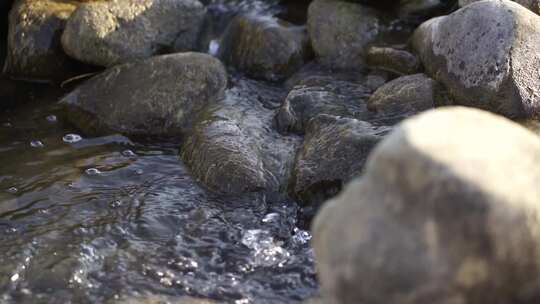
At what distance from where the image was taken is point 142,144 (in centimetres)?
619

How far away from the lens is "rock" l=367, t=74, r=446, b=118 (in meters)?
5.83

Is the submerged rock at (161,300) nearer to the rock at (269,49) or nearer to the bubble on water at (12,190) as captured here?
the bubble on water at (12,190)

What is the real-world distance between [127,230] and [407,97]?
240cm

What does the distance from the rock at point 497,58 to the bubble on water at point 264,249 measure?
195 centimetres

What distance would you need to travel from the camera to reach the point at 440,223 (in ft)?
8.16

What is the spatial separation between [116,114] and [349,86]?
2.04 metres

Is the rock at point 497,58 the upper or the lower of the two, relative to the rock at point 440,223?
lower

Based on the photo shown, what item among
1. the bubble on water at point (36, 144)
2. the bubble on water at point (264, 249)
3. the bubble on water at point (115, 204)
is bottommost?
the bubble on water at point (264, 249)

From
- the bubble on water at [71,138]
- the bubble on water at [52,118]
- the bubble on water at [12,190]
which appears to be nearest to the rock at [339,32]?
the bubble on water at [71,138]

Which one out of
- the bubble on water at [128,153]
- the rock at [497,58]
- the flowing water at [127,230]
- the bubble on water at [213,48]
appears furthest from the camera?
the bubble on water at [213,48]

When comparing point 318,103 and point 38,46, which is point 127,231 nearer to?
point 318,103

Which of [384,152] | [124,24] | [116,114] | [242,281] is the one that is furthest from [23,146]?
[384,152]

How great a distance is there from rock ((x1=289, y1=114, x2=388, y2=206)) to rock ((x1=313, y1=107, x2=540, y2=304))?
2432 mm

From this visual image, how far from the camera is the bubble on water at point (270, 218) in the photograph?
5.01 meters
